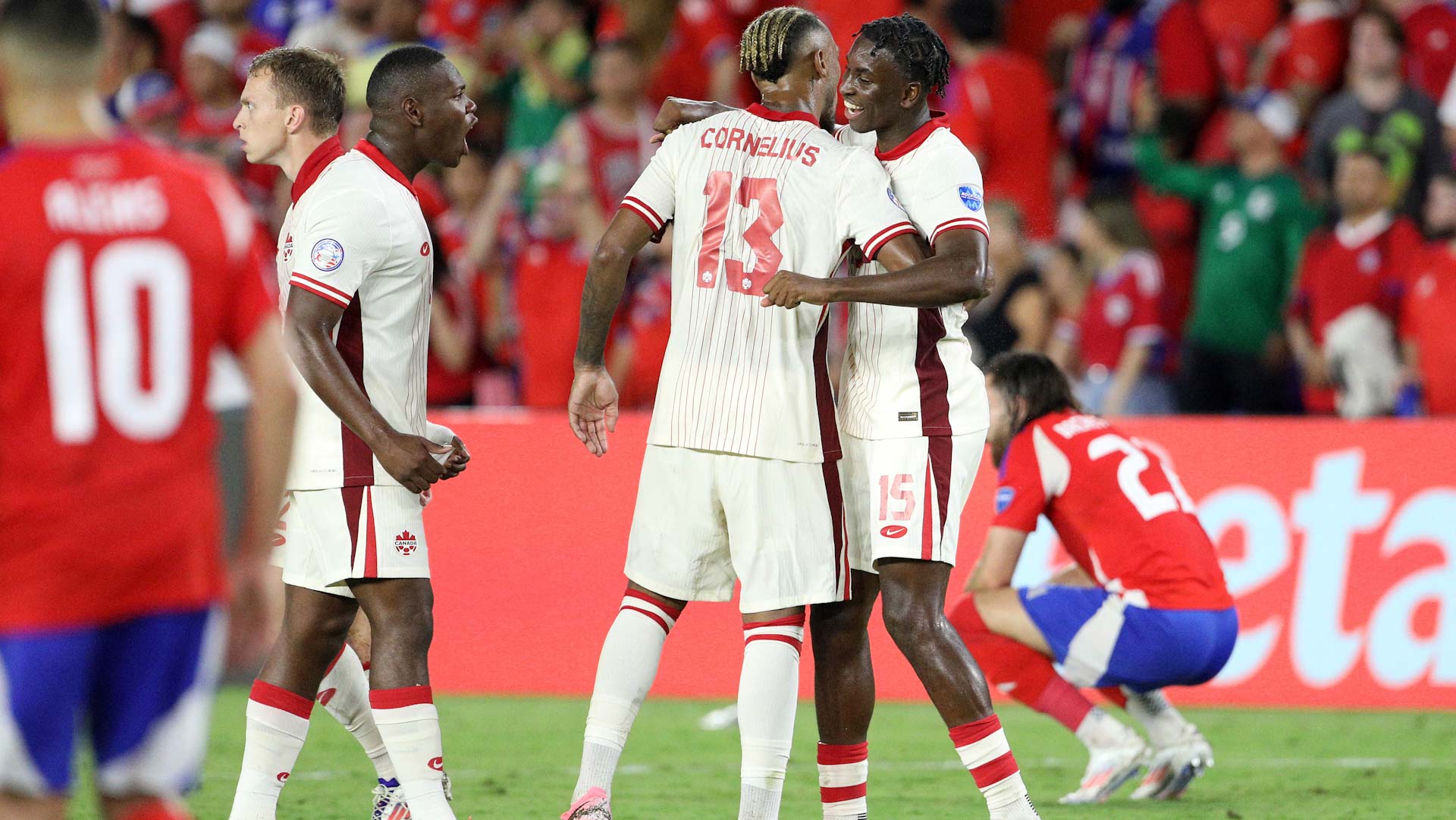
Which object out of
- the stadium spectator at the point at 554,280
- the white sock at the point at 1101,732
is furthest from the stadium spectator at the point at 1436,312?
the stadium spectator at the point at 554,280

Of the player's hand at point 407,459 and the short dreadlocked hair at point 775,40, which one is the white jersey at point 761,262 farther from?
the player's hand at point 407,459

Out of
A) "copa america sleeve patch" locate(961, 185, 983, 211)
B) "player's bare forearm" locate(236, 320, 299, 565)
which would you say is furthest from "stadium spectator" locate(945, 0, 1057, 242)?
"player's bare forearm" locate(236, 320, 299, 565)

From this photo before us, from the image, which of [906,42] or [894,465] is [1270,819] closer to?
[894,465]

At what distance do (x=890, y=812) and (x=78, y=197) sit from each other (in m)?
3.83

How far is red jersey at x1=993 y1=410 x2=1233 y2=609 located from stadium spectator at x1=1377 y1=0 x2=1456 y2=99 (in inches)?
230

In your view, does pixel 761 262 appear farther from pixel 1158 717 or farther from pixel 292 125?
pixel 1158 717

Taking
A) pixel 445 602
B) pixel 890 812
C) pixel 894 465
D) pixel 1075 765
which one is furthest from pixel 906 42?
pixel 445 602

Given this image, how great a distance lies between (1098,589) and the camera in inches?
250

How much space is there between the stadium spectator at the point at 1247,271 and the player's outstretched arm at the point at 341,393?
6826mm

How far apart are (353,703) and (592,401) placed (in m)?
1.26

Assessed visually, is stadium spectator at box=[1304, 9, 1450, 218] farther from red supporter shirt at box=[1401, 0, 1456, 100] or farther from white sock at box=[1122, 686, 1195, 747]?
white sock at box=[1122, 686, 1195, 747]

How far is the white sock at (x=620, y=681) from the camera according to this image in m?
4.80

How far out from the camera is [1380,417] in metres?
9.38

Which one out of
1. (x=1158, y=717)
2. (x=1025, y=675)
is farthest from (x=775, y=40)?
(x=1158, y=717)
